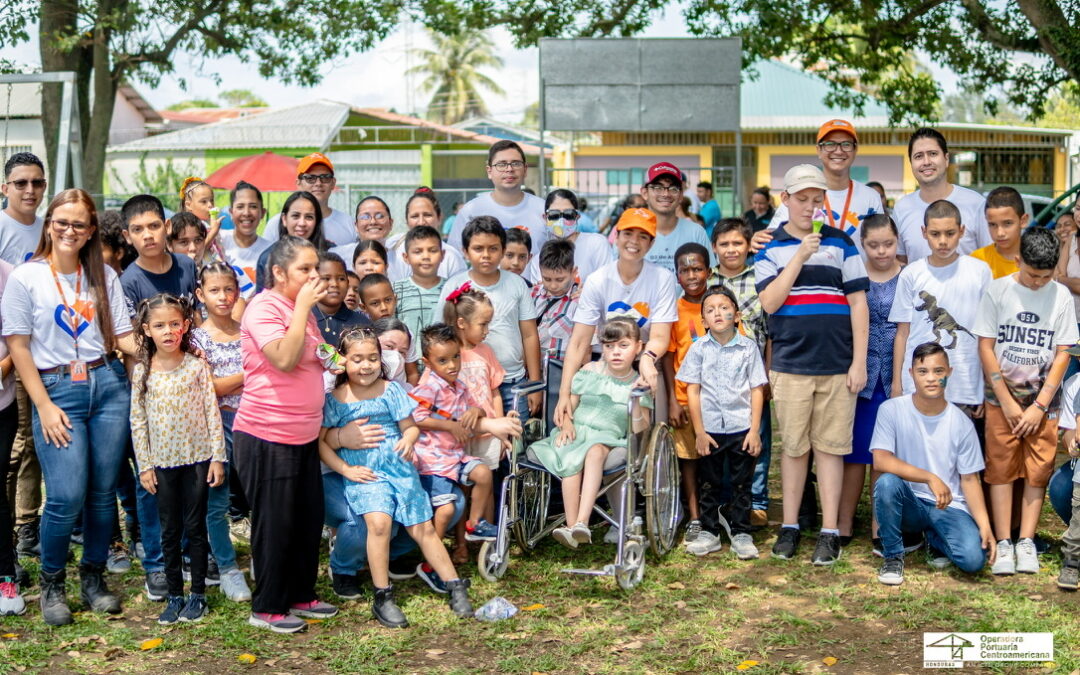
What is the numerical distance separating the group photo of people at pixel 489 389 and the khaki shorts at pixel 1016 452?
0.01 meters

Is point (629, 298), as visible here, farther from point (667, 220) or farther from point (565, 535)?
point (565, 535)

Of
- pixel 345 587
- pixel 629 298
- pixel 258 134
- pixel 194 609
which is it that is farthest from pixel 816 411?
pixel 258 134

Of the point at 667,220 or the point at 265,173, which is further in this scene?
the point at 265,173

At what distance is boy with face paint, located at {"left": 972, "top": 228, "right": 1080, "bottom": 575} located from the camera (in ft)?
18.2

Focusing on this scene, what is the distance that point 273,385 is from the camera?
4.78 m

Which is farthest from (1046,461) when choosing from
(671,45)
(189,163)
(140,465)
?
(189,163)

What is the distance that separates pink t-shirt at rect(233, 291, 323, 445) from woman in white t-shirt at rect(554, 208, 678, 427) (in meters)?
1.47

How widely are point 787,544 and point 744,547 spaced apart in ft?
0.72

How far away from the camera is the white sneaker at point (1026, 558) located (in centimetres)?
551

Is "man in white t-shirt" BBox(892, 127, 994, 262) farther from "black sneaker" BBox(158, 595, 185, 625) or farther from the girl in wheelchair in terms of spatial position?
"black sneaker" BBox(158, 595, 185, 625)

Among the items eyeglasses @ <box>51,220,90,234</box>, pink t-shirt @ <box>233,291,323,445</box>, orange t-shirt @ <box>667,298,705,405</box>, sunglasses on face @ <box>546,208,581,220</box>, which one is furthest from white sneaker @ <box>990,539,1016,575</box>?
eyeglasses @ <box>51,220,90,234</box>

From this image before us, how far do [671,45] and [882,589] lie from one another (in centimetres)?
807

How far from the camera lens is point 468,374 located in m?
5.73

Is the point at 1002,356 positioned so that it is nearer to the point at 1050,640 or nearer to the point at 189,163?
the point at 1050,640
